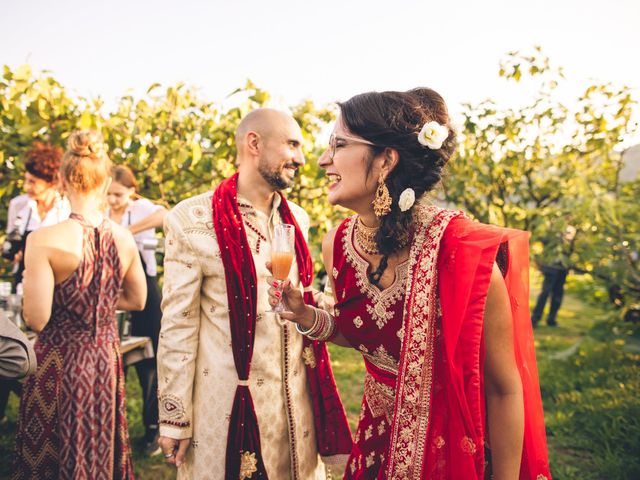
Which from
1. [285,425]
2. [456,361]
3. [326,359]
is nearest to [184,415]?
[285,425]

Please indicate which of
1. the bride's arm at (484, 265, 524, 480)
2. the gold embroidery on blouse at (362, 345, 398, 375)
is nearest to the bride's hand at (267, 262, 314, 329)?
the gold embroidery on blouse at (362, 345, 398, 375)

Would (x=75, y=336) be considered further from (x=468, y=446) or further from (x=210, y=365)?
(x=468, y=446)

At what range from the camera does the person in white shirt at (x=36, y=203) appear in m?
4.05

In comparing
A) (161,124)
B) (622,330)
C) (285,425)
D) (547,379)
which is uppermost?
(161,124)

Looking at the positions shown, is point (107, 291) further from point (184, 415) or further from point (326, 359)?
point (326, 359)

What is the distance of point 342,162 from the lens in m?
1.87

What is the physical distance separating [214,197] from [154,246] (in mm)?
2403

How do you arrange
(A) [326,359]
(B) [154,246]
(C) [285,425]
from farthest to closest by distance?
(B) [154,246], (A) [326,359], (C) [285,425]

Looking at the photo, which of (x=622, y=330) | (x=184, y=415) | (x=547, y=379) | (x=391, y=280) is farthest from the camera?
(x=547, y=379)

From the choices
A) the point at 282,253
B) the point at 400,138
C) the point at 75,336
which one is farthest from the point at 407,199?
the point at 75,336

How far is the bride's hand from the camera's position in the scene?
76.9 inches

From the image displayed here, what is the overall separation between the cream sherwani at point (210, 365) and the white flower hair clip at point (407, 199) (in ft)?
2.73

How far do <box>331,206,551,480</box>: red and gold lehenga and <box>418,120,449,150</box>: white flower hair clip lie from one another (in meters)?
0.26

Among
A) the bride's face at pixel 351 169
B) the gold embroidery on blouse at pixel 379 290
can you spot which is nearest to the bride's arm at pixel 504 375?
the gold embroidery on blouse at pixel 379 290
